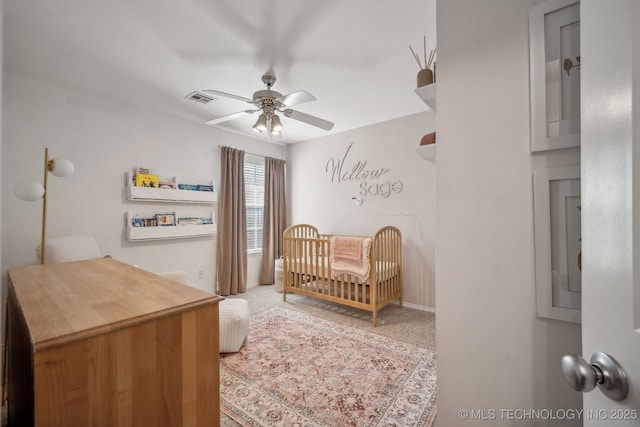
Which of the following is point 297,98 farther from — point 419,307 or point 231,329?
point 419,307

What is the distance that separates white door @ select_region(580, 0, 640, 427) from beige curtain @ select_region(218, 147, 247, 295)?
3603 mm

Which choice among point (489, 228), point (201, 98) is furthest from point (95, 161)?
point (489, 228)

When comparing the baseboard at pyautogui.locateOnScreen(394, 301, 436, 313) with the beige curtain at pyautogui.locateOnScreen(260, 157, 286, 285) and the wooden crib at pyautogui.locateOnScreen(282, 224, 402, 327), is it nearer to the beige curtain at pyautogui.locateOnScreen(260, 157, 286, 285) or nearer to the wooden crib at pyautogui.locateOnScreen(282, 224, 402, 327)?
the wooden crib at pyautogui.locateOnScreen(282, 224, 402, 327)

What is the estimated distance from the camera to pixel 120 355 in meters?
0.74

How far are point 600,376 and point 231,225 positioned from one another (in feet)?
12.0

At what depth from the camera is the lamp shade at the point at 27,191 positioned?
4.88ft

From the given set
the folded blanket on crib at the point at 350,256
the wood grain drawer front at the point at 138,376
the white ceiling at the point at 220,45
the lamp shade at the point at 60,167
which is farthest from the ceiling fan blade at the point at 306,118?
the wood grain drawer front at the point at 138,376

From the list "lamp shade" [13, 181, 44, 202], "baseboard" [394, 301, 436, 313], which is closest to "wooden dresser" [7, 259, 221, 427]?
"lamp shade" [13, 181, 44, 202]

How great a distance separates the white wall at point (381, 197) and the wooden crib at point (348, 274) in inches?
9.2

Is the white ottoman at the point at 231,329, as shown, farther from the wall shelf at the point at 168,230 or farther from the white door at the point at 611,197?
the white door at the point at 611,197

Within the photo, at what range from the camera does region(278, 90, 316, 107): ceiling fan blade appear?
1915mm

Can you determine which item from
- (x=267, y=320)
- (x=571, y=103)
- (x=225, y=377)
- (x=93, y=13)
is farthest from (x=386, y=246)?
(x=93, y=13)

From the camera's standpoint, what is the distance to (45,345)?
2.03 ft

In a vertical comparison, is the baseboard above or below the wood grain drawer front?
below
